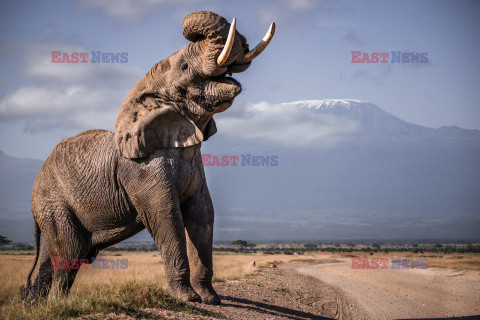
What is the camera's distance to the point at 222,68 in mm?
7070

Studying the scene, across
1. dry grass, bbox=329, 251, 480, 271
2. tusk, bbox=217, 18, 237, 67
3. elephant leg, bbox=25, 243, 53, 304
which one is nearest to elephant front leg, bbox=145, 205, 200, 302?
tusk, bbox=217, 18, 237, 67

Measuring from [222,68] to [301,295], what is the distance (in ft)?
29.3

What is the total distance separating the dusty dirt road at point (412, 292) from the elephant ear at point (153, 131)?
709cm

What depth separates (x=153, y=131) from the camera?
7.45 metres

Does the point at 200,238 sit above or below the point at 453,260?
above

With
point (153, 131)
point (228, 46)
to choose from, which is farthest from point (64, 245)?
point (228, 46)

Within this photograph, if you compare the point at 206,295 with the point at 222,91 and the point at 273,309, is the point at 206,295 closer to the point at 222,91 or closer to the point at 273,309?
the point at 273,309

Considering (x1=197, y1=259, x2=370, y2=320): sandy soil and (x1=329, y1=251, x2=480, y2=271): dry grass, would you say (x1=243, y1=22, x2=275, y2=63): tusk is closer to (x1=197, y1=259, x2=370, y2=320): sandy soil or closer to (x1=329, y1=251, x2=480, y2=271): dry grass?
(x1=197, y1=259, x2=370, y2=320): sandy soil

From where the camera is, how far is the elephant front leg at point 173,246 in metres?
7.25

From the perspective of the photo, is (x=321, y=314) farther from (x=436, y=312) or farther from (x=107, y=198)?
(x=107, y=198)

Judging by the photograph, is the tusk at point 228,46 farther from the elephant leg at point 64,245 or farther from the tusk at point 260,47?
the elephant leg at point 64,245

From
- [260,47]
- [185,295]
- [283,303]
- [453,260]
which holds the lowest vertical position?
[453,260]

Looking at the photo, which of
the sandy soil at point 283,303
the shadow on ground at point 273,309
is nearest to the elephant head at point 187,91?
the sandy soil at point 283,303

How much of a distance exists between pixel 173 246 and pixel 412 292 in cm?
1201
